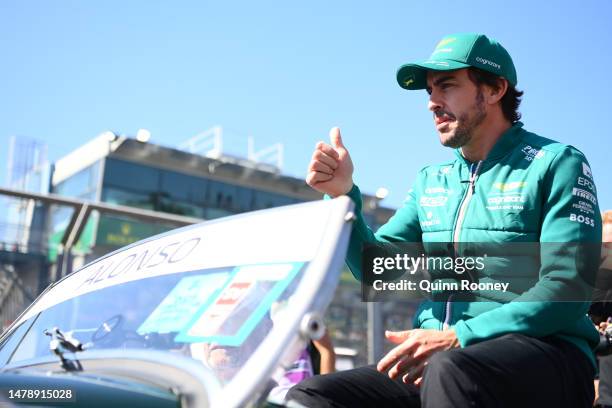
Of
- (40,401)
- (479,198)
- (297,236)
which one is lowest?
(40,401)

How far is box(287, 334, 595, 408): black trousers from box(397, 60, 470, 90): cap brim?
901mm

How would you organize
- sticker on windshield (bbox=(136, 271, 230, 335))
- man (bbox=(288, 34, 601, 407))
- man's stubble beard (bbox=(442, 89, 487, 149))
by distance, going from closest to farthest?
sticker on windshield (bbox=(136, 271, 230, 335)), man (bbox=(288, 34, 601, 407)), man's stubble beard (bbox=(442, 89, 487, 149))

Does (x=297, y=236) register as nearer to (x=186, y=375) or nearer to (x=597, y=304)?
(x=186, y=375)

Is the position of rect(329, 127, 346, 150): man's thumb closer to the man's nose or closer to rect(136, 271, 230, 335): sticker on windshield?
the man's nose

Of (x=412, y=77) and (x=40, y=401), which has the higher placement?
(x=412, y=77)

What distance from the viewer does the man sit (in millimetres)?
1613

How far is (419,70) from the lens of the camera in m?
2.38

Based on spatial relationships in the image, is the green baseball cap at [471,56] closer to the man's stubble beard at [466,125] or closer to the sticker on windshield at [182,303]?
the man's stubble beard at [466,125]

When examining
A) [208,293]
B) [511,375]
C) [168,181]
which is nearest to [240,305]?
[208,293]

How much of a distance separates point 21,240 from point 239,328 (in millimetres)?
6803

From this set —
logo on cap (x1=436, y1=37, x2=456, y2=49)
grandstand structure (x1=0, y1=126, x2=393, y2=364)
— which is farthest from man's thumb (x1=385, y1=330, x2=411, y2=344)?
grandstand structure (x1=0, y1=126, x2=393, y2=364)

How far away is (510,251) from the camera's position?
77.7 inches

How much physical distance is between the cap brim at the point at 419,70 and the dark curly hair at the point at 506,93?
97 millimetres

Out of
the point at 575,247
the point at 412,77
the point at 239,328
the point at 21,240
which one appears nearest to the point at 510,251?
the point at 575,247
